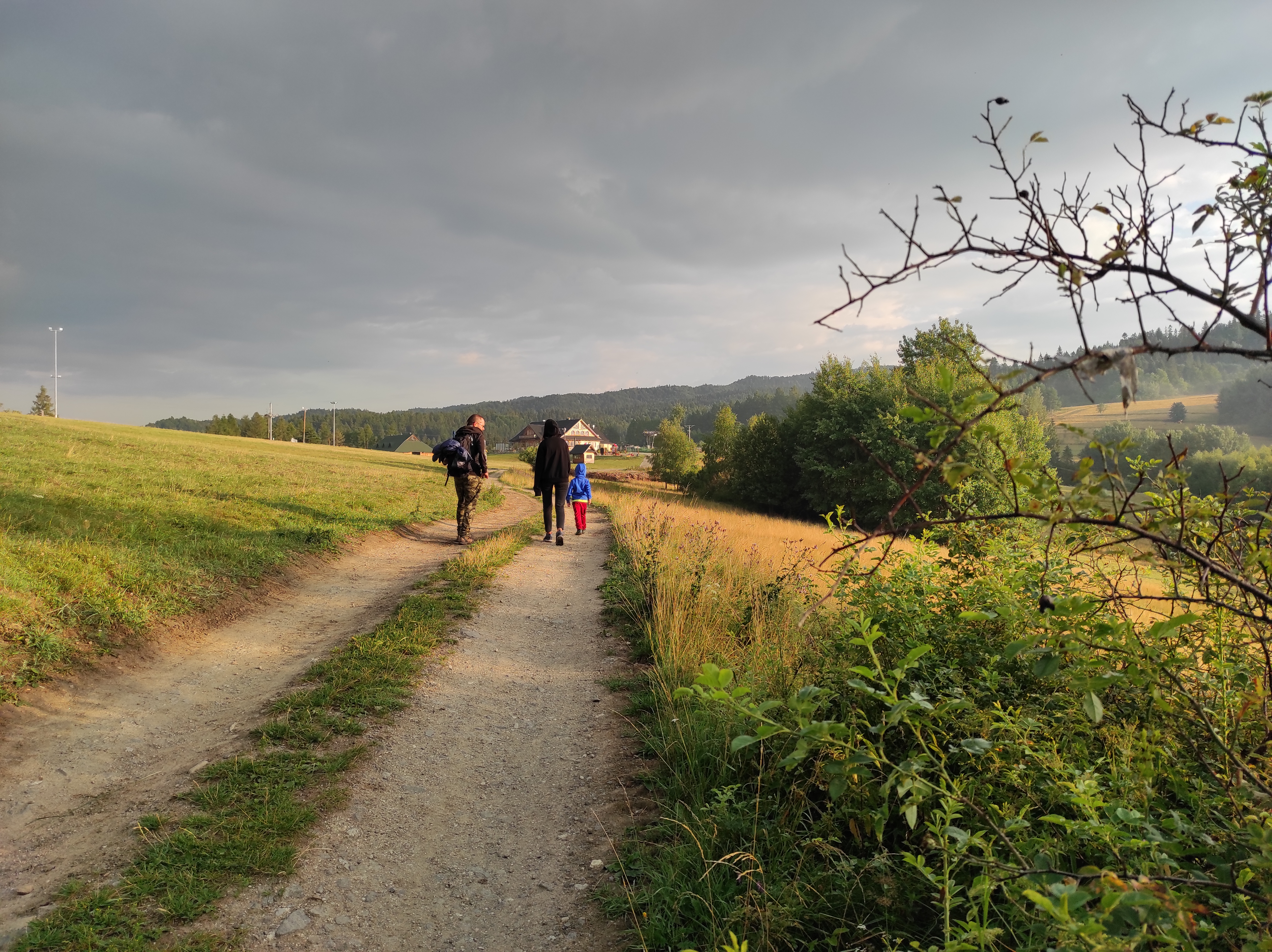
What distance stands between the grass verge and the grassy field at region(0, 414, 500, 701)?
2272mm

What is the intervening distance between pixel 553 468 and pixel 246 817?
9779mm

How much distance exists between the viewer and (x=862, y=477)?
122 feet

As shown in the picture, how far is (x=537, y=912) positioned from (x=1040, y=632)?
3266 mm

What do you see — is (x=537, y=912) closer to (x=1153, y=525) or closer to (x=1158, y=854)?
(x=1158, y=854)

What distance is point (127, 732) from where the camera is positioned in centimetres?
502

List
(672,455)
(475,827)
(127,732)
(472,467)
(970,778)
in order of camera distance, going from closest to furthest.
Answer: (970,778), (475,827), (127,732), (472,467), (672,455)

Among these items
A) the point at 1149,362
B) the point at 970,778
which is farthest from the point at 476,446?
→ the point at 1149,362

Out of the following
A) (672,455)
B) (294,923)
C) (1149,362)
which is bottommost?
(294,923)

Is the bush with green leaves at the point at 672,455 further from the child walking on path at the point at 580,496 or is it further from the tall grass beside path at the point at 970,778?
the tall grass beside path at the point at 970,778

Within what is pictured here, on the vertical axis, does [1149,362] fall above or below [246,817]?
above

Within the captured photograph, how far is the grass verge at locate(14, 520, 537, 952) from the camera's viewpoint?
297cm

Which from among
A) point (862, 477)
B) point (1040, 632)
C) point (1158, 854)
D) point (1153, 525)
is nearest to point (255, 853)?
point (1158, 854)

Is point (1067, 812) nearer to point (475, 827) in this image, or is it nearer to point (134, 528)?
point (475, 827)

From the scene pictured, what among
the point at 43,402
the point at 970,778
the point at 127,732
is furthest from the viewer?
the point at 43,402
